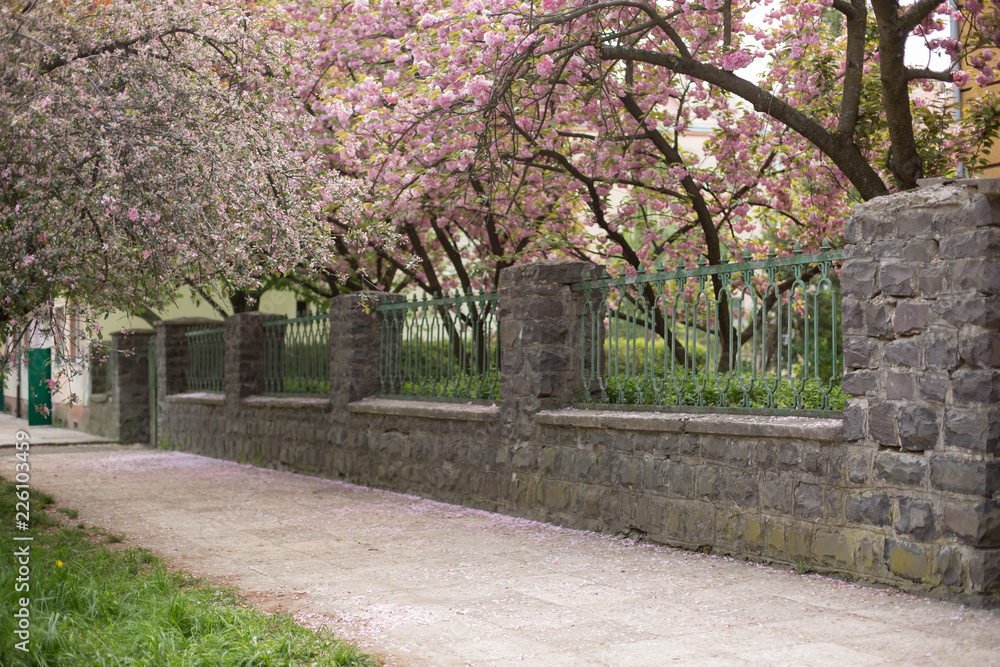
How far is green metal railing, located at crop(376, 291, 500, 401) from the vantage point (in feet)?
30.9

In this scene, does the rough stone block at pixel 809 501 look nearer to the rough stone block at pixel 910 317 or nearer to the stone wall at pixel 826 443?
the stone wall at pixel 826 443

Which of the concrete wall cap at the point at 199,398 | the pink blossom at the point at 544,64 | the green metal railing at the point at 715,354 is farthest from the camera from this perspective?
the concrete wall cap at the point at 199,398

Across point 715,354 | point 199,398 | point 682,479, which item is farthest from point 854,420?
point 199,398

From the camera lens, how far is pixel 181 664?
399 cm

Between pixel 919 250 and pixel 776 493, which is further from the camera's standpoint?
pixel 776 493

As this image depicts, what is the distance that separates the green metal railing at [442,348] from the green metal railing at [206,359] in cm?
490

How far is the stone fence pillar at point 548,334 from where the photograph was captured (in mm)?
8398

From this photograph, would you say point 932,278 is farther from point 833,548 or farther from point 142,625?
point 142,625

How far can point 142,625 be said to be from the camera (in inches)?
179

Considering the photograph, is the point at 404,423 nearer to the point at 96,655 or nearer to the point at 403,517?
the point at 403,517

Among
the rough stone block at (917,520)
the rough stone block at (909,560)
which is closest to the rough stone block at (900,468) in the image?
the rough stone block at (917,520)

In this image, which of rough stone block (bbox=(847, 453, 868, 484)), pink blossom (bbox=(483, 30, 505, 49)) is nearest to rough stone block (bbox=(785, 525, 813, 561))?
rough stone block (bbox=(847, 453, 868, 484))

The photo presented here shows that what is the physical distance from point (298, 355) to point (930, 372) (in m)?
8.99

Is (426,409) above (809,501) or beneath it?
above
